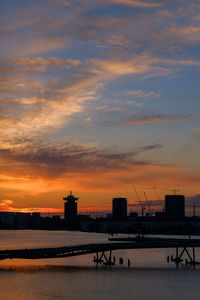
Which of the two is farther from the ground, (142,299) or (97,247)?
(97,247)

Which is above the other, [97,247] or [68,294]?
[97,247]

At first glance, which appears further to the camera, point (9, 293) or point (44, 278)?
point (44, 278)

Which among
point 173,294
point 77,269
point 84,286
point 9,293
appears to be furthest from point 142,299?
point 77,269

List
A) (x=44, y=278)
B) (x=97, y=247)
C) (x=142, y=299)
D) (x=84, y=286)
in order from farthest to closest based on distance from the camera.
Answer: (x=97, y=247) < (x=44, y=278) < (x=84, y=286) < (x=142, y=299)

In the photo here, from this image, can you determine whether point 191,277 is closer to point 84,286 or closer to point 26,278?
point 84,286

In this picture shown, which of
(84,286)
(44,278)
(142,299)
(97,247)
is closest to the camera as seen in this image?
(142,299)

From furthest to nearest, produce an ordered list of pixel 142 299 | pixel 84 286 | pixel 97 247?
pixel 97 247, pixel 84 286, pixel 142 299

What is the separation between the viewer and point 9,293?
89.1 m

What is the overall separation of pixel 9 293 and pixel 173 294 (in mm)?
28800

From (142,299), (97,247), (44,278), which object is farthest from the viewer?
(97,247)

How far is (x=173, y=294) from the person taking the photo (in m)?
90.5

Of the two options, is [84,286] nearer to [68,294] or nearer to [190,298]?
[68,294]

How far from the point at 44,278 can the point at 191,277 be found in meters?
31.4

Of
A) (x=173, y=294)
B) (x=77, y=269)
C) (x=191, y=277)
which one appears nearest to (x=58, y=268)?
(x=77, y=269)
